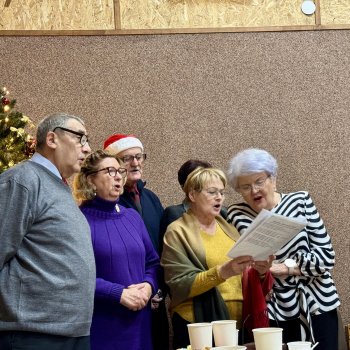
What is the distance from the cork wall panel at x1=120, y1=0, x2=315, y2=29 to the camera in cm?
513

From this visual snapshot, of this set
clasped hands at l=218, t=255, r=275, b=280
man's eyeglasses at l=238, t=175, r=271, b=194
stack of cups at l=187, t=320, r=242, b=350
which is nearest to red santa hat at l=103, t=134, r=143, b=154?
man's eyeglasses at l=238, t=175, r=271, b=194

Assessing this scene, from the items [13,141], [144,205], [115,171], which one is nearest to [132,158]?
[144,205]

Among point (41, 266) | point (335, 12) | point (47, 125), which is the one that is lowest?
point (41, 266)

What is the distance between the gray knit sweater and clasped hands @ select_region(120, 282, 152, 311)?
582mm

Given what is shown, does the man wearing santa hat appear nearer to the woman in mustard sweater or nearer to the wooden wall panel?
the woman in mustard sweater

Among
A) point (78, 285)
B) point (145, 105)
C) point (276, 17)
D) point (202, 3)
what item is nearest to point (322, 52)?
point (276, 17)

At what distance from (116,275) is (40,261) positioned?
0.81 metres

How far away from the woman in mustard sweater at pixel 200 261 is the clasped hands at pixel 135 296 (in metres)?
0.16

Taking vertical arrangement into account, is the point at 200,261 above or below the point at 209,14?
below

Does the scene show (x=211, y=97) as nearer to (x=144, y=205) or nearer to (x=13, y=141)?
(x=144, y=205)

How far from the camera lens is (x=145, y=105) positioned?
5062 millimetres

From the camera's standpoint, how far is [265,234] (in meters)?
2.96

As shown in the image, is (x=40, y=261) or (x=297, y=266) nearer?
(x=40, y=261)

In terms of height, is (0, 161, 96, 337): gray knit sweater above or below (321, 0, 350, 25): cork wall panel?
below
